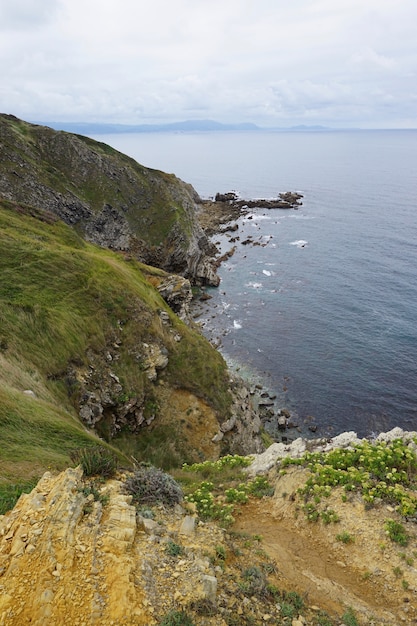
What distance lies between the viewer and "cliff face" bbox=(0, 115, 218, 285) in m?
75.9

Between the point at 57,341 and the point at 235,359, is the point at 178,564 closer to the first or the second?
the point at 57,341

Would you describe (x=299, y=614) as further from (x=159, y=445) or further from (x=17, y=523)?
(x=159, y=445)

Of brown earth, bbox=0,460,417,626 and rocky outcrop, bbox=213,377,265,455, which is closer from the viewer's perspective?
brown earth, bbox=0,460,417,626

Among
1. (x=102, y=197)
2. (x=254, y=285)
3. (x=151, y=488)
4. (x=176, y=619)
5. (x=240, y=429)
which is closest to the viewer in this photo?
(x=176, y=619)

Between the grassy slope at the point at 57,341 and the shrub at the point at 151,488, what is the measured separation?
387 cm

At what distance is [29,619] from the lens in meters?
7.89

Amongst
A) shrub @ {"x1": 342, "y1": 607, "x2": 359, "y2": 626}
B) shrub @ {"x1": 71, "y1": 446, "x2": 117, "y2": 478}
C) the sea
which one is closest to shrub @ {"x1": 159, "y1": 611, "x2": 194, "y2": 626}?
shrub @ {"x1": 342, "y1": 607, "x2": 359, "y2": 626}

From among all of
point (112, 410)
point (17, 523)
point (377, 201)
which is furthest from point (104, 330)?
point (377, 201)

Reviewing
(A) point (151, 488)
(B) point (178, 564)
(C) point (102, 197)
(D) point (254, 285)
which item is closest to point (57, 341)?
(A) point (151, 488)

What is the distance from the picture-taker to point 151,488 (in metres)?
13.6

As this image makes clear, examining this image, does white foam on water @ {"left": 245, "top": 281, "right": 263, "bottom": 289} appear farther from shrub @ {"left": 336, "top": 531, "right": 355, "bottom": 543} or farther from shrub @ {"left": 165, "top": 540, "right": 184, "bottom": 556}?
shrub @ {"left": 165, "top": 540, "right": 184, "bottom": 556}

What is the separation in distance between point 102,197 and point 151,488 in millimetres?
82939

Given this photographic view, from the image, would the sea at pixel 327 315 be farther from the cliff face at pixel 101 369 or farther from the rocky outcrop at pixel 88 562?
the rocky outcrop at pixel 88 562

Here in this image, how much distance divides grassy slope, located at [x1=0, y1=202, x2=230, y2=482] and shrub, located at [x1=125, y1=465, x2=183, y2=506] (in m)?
3.87
